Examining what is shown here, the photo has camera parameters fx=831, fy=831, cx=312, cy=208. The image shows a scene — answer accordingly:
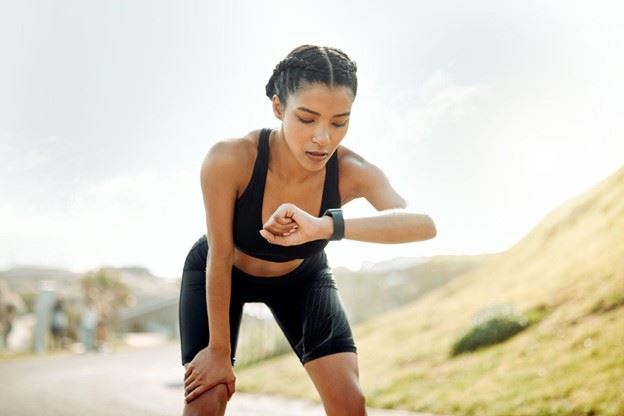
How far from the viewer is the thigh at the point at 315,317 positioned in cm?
357

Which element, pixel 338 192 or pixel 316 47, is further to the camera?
pixel 338 192

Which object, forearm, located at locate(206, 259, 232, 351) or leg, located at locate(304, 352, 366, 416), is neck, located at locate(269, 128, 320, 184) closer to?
forearm, located at locate(206, 259, 232, 351)

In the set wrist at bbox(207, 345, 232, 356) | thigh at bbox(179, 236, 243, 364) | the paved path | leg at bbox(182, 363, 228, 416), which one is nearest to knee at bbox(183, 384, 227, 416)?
leg at bbox(182, 363, 228, 416)

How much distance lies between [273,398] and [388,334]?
4.10m

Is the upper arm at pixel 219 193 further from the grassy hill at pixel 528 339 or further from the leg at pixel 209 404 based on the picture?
the grassy hill at pixel 528 339

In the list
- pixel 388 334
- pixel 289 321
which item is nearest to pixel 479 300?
pixel 388 334

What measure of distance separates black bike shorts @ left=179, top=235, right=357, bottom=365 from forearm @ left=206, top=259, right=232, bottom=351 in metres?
0.16

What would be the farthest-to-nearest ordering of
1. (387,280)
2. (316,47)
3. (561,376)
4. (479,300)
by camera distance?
(387,280)
(479,300)
(561,376)
(316,47)

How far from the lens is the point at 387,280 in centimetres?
2309

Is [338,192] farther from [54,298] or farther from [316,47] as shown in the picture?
[54,298]

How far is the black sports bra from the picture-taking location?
343 centimetres

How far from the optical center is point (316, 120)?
3111 mm

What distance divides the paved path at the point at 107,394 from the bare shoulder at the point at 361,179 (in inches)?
277

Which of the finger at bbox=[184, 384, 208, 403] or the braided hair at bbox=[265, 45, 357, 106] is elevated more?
the braided hair at bbox=[265, 45, 357, 106]
